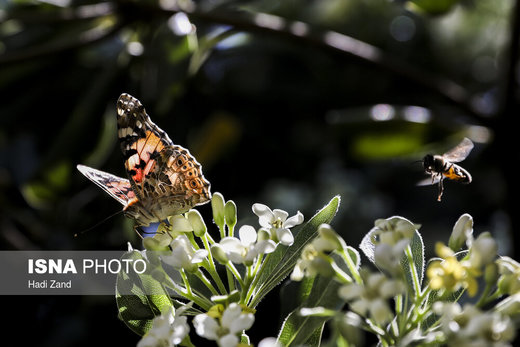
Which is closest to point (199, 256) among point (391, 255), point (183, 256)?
point (183, 256)

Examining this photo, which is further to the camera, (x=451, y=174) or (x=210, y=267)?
(x=451, y=174)

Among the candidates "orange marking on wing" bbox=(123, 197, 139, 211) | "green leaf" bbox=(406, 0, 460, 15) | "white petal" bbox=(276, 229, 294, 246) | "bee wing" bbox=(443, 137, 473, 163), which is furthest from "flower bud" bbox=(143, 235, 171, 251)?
"green leaf" bbox=(406, 0, 460, 15)

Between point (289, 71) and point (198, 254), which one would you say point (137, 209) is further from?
point (289, 71)

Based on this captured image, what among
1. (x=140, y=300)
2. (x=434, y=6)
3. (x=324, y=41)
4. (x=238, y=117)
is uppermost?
A: (x=434, y=6)

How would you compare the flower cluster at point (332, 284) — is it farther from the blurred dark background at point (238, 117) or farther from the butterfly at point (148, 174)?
the blurred dark background at point (238, 117)

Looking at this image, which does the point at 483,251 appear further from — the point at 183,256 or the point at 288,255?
the point at 183,256

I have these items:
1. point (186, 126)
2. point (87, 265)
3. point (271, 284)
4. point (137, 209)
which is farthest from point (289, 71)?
point (271, 284)

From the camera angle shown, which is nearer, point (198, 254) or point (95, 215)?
point (198, 254)
